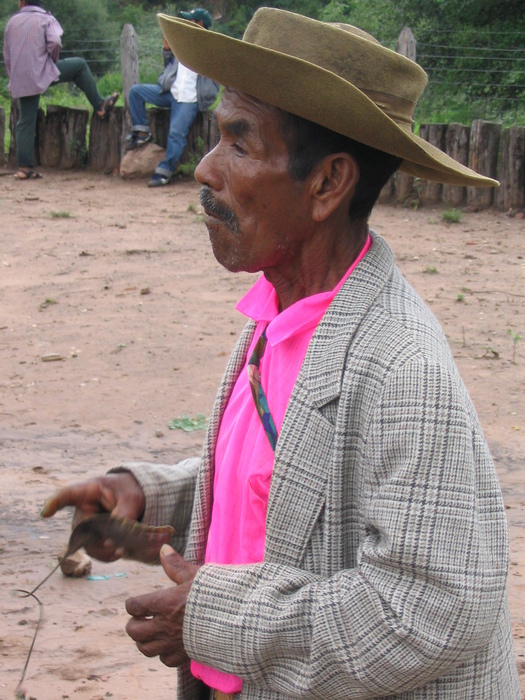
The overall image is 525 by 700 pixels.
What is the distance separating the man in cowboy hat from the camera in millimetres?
1470

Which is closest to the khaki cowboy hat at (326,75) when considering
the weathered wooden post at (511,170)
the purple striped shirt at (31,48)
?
the weathered wooden post at (511,170)

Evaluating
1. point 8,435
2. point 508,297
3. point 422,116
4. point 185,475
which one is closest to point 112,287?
point 8,435

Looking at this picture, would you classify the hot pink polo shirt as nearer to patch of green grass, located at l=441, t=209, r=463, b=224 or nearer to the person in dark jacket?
patch of green grass, located at l=441, t=209, r=463, b=224

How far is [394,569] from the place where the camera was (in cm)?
148

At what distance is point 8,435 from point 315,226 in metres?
3.80

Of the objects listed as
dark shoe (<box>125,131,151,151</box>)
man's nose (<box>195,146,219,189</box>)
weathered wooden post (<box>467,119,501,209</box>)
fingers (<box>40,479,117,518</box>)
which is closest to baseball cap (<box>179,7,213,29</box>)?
dark shoe (<box>125,131,151,151</box>)

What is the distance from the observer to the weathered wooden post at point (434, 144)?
34.1ft

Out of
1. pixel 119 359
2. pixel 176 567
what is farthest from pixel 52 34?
pixel 176 567

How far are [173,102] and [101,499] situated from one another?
10055mm

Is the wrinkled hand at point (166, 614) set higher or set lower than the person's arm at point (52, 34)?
lower

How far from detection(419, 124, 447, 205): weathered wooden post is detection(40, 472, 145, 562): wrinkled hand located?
8.80 m

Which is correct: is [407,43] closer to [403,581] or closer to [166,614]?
[166,614]

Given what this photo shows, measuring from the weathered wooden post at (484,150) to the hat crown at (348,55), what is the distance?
28.3 feet

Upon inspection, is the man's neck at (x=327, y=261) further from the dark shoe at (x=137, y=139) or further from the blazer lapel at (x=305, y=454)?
the dark shoe at (x=137, y=139)
